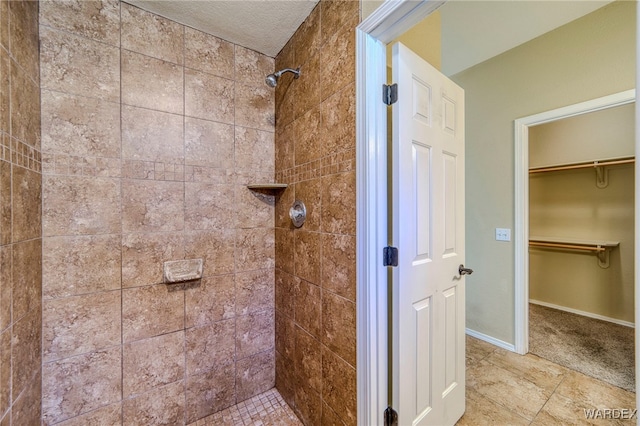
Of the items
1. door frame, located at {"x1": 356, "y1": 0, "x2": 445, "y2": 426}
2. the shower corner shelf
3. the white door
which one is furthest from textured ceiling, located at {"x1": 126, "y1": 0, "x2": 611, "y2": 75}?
the shower corner shelf

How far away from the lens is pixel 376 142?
1074 mm

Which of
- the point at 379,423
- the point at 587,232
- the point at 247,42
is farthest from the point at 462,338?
the point at 587,232

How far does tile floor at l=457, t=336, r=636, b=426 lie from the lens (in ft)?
5.04

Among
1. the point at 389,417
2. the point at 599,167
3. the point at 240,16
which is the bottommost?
the point at 389,417

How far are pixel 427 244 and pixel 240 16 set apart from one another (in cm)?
168

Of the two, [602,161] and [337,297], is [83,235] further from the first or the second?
[602,161]

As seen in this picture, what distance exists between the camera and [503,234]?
90.9 inches

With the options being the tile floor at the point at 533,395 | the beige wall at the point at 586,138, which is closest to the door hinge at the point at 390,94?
the tile floor at the point at 533,395

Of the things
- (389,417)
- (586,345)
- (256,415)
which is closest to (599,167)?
(586,345)

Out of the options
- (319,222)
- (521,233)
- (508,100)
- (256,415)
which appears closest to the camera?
(319,222)

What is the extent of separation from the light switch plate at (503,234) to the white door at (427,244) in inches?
45.9

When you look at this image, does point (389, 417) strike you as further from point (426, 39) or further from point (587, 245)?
point (587, 245)

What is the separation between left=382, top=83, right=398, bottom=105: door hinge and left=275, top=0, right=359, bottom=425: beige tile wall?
0.14m

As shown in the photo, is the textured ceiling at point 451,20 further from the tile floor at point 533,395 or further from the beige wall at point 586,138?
the tile floor at point 533,395
